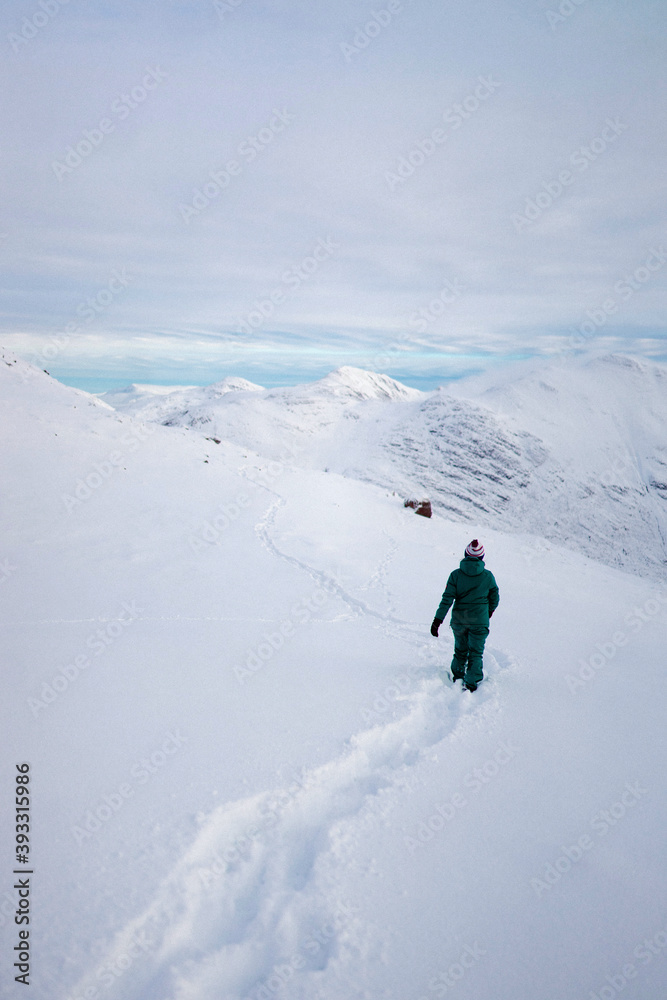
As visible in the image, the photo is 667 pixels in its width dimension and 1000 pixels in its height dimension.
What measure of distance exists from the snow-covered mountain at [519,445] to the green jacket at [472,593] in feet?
245

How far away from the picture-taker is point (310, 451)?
97562mm

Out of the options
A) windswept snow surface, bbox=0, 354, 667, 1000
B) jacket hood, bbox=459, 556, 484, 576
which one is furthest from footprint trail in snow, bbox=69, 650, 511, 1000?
jacket hood, bbox=459, 556, 484, 576

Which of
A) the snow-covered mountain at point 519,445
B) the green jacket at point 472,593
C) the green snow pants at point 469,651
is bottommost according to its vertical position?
the green snow pants at point 469,651

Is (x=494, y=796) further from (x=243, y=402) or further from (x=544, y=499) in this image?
(x=243, y=402)

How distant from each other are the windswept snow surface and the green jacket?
1.00 meters

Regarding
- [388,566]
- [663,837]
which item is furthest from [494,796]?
[388,566]

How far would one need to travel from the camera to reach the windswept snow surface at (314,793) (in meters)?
2.98

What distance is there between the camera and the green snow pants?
21.3ft

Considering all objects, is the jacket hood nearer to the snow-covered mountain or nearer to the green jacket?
the green jacket

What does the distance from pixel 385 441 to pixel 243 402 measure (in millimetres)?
41291

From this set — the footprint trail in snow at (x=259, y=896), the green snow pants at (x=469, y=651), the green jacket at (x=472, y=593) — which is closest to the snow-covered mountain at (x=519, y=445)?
the green jacket at (x=472, y=593)

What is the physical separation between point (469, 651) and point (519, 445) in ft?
327

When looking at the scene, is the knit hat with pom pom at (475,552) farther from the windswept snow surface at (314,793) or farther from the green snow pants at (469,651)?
the windswept snow surface at (314,793)

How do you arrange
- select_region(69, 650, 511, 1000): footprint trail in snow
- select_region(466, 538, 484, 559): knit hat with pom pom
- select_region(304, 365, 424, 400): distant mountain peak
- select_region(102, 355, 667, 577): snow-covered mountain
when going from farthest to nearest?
select_region(304, 365, 424, 400): distant mountain peak → select_region(102, 355, 667, 577): snow-covered mountain → select_region(466, 538, 484, 559): knit hat with pom pom → select_region(69, 650, 511, 1000): footprint trail in snow
